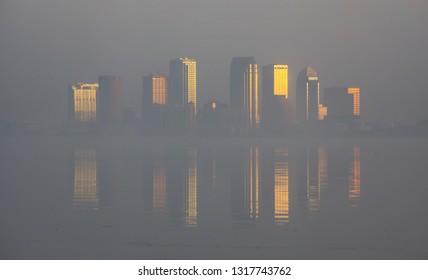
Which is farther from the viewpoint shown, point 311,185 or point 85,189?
point 311,185

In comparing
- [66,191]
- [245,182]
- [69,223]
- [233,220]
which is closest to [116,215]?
[69,223]

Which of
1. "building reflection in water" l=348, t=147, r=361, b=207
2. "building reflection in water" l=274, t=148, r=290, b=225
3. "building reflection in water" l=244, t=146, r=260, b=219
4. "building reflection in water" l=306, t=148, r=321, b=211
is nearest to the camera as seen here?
"building reflection in water" l=274, t=148, r=290, b=225

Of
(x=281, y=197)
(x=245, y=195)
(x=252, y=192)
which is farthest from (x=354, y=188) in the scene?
(x=245, y=195)

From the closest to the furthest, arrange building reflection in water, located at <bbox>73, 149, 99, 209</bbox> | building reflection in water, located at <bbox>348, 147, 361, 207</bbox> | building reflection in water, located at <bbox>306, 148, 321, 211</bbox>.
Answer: building reflection in water, located at <bbox>306, 148, 321, 211</bbox> < building reflection in water, located at <bbox>73, 149, 99, 209</bbox> < building reflection in water, located at <bbox>348, 147, 361, 207</bbox>

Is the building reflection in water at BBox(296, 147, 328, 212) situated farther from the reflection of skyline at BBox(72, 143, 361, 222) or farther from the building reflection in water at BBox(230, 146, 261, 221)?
the building reflection in water at BBox(230, 146, 261, 221)

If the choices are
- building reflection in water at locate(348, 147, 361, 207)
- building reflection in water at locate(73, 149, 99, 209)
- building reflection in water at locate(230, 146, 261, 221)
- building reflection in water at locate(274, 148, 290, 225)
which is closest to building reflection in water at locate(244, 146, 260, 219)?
building reflection in water at locate(230, 146, 261, 221)

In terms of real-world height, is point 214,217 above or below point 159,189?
above

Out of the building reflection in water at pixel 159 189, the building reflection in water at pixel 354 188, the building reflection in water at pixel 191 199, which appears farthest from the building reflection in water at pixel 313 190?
the building reflection in water at pixel 159 189

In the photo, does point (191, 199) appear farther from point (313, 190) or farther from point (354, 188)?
point (354, 188)

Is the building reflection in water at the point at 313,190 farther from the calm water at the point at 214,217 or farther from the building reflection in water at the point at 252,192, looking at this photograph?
the building reflection in water at the point at 252,192
